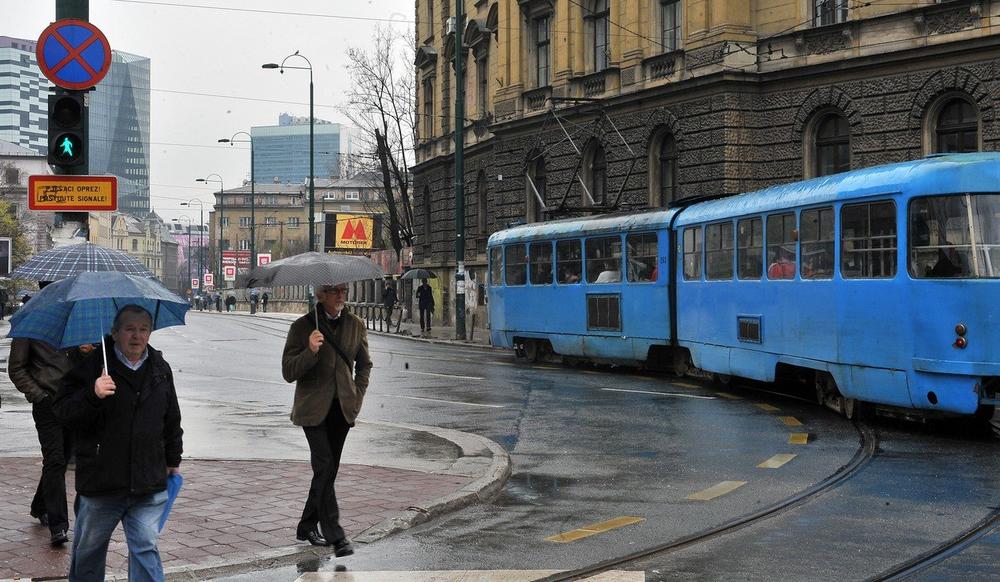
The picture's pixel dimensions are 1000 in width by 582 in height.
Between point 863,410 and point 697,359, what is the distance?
464cm

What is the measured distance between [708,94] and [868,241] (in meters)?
16.2

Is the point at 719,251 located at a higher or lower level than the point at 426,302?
higher

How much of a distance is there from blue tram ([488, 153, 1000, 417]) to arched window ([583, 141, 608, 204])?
37.0 ft

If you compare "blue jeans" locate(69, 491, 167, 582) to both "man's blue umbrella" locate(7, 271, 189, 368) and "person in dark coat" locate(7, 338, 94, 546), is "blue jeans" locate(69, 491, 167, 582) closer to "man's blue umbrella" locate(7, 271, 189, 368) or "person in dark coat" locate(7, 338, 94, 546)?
"man's blue umbrella" locate(7, 271, 189, 368)

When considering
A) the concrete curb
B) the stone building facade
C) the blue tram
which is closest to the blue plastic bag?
the concrete curb

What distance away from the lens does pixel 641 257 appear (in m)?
21.1

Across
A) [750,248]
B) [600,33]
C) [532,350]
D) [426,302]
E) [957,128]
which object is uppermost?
[600,33]

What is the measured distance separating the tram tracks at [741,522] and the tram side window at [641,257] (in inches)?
362

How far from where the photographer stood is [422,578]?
6.96 m

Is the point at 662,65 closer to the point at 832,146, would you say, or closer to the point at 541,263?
the point at 832,146

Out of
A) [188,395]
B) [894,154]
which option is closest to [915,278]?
[188,395]

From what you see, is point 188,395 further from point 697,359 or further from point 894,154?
point 894,154

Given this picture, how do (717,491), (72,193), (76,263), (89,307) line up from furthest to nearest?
(717,491) < (72,193) < (76,263) < (89,307)

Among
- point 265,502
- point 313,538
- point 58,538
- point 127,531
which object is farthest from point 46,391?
point 127,531
